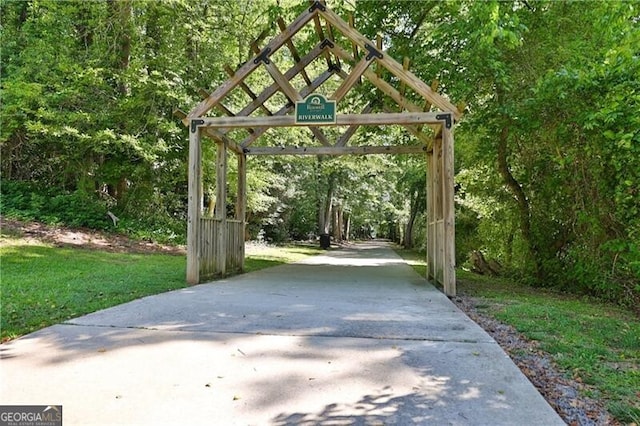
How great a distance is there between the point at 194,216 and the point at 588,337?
Result: 613 centimetres

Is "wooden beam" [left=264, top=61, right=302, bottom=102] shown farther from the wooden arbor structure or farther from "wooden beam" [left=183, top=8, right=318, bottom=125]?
"wooden beam" [left=183, top=8, right=318, bottom=125]

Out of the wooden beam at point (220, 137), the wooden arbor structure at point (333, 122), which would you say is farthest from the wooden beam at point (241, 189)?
the wooden arbor structure at point (333, 122)

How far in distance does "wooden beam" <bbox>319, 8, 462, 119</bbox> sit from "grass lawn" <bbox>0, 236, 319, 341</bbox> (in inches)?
203

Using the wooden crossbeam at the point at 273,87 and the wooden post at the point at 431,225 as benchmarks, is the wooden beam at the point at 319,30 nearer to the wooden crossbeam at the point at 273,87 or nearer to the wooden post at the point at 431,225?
the wooden crossbeam at the point at 273,87

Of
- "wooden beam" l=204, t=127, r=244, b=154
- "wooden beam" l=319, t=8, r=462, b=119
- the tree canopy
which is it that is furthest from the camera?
"wooden beam" l=204, t=127, r=244, b=154

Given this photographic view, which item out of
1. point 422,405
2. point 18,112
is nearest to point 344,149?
point 422,405

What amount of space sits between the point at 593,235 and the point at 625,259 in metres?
0.96

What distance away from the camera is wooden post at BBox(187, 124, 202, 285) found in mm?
7793

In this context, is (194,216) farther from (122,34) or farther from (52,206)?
(122,34)

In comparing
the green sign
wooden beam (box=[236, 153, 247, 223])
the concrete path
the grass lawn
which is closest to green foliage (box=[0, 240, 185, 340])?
the grass lawn

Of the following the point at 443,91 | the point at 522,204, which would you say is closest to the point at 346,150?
the point at 443,91

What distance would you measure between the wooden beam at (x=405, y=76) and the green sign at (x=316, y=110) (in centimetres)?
114

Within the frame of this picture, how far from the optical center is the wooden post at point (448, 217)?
A: 287 inches

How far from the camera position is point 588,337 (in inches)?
175
